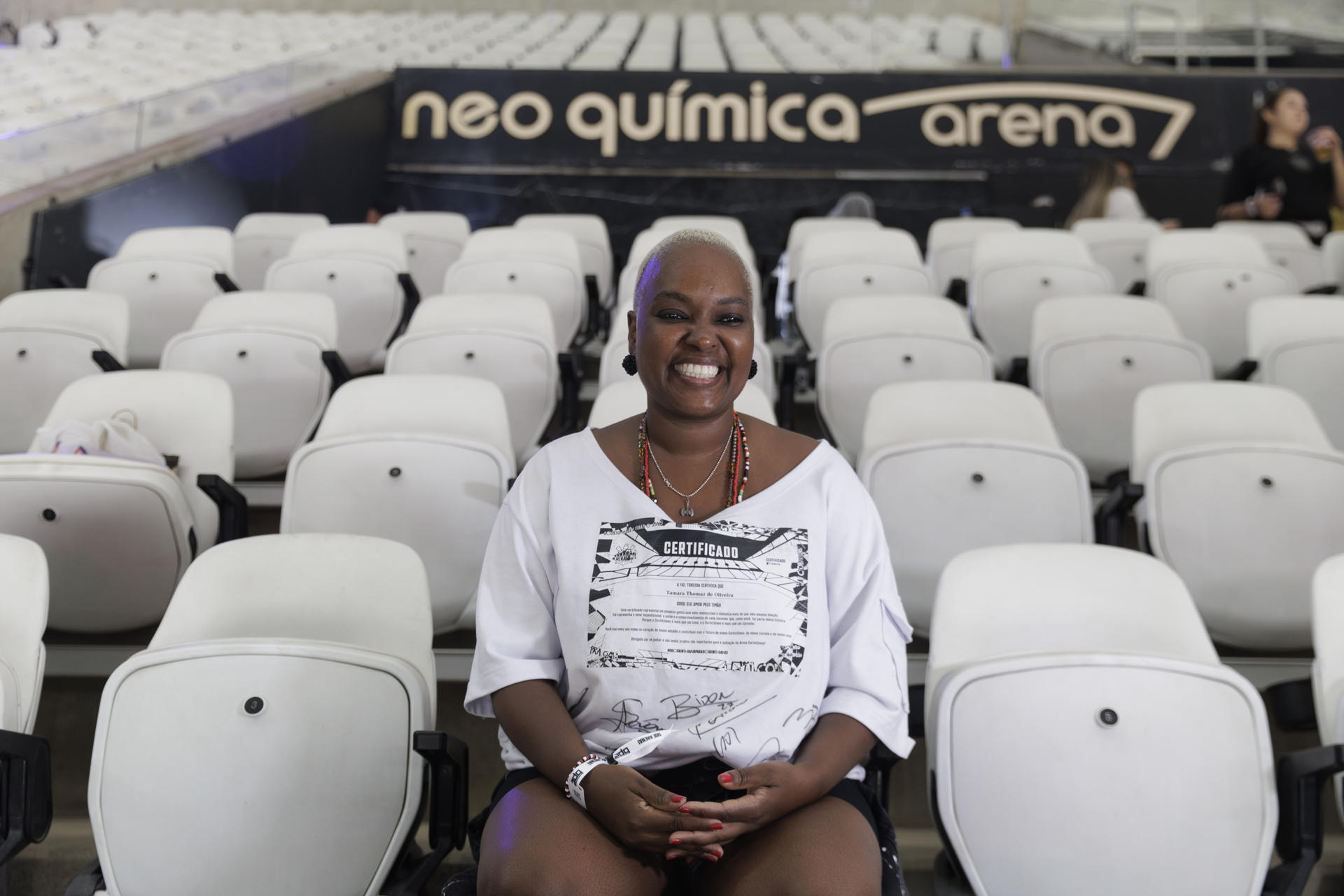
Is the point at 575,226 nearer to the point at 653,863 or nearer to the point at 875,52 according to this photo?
the point at 875,52

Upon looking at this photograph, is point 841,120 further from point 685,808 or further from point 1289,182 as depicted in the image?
point 685,808

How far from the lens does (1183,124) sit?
7.01m

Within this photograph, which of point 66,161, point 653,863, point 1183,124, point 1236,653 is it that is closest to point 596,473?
point 653,863

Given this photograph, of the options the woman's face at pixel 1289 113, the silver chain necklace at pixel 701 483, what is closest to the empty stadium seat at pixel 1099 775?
the silver chain necklace at pixel 701 483

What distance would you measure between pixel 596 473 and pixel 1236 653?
5.98ft

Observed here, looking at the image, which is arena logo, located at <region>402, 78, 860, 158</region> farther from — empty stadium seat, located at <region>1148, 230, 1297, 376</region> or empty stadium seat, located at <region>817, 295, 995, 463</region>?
empty stadium seat, located at <region>817, 295, 995, 463</region>

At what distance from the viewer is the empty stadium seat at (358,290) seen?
4.38m

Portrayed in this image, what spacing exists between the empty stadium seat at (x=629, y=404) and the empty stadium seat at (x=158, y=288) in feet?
7.69

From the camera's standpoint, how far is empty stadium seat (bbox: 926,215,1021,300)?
5.19m

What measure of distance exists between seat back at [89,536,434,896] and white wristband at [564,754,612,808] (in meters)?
0.43

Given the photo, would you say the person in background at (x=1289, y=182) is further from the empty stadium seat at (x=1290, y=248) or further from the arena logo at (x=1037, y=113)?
the arena logo at (x=1037, y=113)

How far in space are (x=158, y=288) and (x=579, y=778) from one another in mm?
3657

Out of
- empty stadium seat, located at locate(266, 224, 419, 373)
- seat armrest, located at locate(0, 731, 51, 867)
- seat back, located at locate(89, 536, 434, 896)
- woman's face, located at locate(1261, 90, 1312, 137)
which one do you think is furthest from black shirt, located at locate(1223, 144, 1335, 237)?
seat armrest, located at locate(0, 731, 51, 867)

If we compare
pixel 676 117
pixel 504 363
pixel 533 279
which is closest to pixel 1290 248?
pixel 533 279
